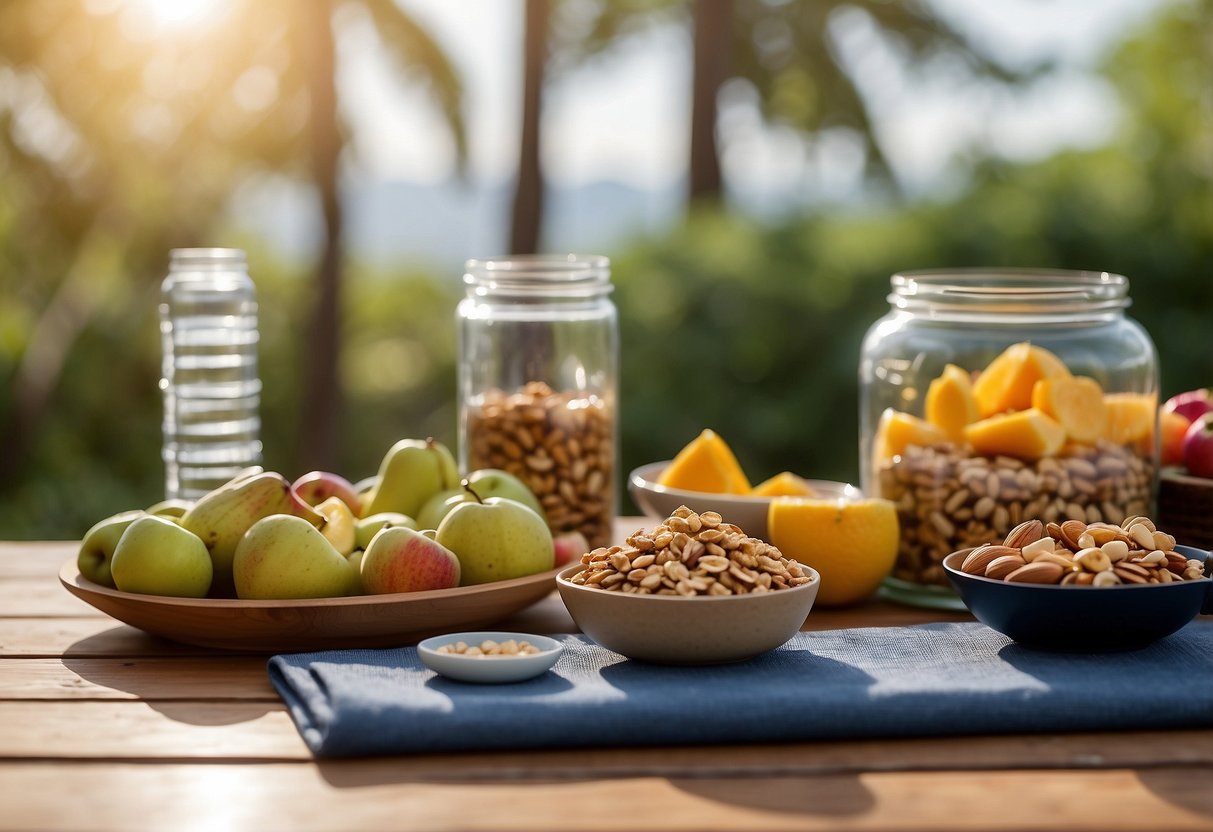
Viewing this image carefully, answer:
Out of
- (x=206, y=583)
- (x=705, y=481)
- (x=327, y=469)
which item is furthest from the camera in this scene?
(x=327, y=469)

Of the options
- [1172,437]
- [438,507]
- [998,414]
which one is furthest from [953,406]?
[438,507]

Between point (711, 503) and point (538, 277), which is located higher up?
point (538, 277)

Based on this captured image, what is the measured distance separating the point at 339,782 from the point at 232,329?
1.42 metres

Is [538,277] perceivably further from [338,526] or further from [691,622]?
[691,622]

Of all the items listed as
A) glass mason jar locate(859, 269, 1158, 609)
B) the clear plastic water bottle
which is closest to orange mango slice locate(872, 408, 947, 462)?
glass mason jar locate(859, 269, 1158, 609)

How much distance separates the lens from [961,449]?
64.1 inches

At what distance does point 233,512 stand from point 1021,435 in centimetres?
87

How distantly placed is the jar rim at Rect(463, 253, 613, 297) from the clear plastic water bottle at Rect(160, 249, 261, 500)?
1.52ft

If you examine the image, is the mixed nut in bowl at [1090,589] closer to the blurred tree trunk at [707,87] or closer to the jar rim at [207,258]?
the jar rim at [207,258]

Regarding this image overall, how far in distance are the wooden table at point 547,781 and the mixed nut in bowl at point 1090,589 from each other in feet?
0.43

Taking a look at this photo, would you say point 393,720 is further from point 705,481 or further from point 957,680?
point 705,481

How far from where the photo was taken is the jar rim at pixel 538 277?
1863mm

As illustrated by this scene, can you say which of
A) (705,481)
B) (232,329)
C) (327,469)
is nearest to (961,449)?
(705,481)

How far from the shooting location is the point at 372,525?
1520 millimetres
